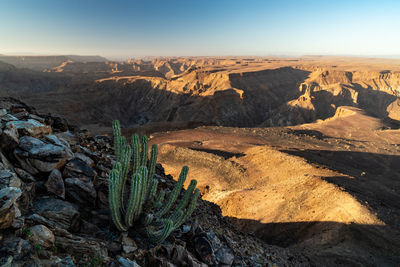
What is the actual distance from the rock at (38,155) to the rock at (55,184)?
18cm

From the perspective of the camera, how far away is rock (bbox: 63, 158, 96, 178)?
488cm

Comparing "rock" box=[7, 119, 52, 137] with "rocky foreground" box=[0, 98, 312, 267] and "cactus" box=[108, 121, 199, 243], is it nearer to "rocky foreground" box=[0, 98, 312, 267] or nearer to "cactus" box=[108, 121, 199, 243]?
"rocky foreground" box=[0, 98, 312, 267]

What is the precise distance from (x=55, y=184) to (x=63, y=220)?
32.8 inches

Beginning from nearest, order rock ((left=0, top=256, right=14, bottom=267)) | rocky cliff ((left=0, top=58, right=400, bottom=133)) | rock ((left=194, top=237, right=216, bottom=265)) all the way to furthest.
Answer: rock ((left=0, top=256, right=14, bottom=267)) < rock ((left=194, top=237, right=216, bottom=265)) < rocky cliff ((left=0, top=58, right=400, bottom=133))

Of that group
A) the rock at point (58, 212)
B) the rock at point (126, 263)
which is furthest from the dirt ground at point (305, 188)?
the rock at point (58, 212)

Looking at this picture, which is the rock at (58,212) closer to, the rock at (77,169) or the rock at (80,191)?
the rock at (80,191)

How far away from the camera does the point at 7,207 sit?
298 cm

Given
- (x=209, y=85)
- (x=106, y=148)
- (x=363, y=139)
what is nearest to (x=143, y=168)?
(x=106, y=148)

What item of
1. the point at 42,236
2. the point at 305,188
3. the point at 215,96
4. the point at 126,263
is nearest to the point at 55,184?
the point at 42,236

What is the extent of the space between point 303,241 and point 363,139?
1004 inches

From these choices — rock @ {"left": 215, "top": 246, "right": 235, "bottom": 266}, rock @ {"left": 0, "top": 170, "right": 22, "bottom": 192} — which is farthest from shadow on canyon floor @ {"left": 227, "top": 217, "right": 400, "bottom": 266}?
rock @ {"left": 0, "top": 170, "right": 22, "bottom": 192}

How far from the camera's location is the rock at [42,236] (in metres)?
3.17

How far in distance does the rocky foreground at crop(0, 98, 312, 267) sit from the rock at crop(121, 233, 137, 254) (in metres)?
0.01

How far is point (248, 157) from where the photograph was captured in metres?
19.3
